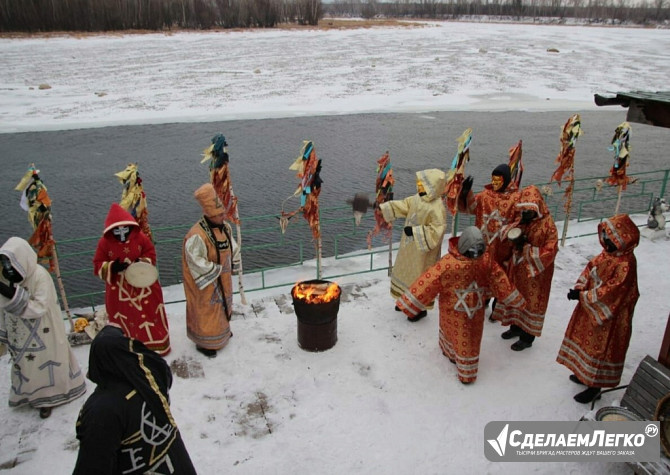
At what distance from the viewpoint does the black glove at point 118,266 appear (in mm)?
4289

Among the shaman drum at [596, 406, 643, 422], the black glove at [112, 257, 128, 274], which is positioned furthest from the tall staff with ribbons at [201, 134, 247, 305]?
the shaman drum at [596, 406, 643, 422]

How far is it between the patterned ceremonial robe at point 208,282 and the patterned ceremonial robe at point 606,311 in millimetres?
3084

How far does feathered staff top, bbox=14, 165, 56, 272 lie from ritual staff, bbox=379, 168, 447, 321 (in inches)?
128

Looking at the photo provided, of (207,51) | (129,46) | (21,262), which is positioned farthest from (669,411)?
(129,46)

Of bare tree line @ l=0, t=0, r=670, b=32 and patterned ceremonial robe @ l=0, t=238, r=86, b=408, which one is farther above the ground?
bare tree line @ l=0, t=0, r=670, b=32

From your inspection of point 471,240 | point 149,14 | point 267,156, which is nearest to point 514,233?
point 471,240

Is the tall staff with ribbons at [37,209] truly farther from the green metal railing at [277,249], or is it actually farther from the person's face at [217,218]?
the person's face at [217,218]

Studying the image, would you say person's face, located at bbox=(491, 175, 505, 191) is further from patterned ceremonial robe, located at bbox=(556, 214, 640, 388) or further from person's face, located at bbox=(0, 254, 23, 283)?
person's face, located at bbox=(0, 254, 23, 283)

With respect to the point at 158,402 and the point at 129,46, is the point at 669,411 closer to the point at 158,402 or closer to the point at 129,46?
the point at 158,402

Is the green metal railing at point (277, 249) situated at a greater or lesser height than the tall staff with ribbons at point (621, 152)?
lesser

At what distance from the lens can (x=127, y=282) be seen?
4371mm

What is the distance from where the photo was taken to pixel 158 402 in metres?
2.34

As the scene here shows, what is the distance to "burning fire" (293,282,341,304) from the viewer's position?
468cm

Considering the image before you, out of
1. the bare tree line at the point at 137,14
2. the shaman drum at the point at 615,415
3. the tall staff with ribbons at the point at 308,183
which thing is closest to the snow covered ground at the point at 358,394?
the shaman drum at the point at 615,415
